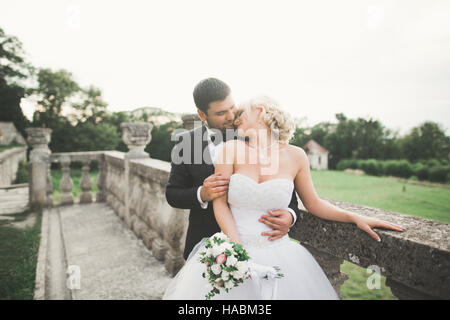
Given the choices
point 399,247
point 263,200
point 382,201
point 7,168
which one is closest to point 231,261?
point 263,200

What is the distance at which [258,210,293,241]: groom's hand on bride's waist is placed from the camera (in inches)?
59.1

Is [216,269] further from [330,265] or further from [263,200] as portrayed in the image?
[330,265]

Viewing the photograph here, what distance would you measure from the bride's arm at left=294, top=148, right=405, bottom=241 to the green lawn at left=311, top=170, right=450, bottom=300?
5208 mm

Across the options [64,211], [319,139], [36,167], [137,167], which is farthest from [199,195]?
[319,139]

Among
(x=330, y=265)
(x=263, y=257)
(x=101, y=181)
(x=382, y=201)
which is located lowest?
(x=382, y=201)

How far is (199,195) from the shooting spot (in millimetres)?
1789

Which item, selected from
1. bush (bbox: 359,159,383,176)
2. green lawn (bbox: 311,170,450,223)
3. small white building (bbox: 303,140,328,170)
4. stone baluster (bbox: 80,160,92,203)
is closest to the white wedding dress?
stone baluster (bbox: 80,160,92,203)

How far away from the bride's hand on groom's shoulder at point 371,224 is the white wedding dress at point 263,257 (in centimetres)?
37

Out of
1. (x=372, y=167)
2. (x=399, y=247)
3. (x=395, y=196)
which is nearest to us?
(x=399, y=247)

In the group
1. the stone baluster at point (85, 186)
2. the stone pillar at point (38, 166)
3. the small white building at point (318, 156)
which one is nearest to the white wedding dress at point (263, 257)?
the stone baluster at point (85, 186)

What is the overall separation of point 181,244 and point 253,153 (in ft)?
7.44

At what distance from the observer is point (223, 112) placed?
186 cm

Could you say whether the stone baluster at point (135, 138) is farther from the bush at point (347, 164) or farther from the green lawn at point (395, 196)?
the bush at point (347, 164)

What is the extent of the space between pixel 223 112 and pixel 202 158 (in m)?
0.40
